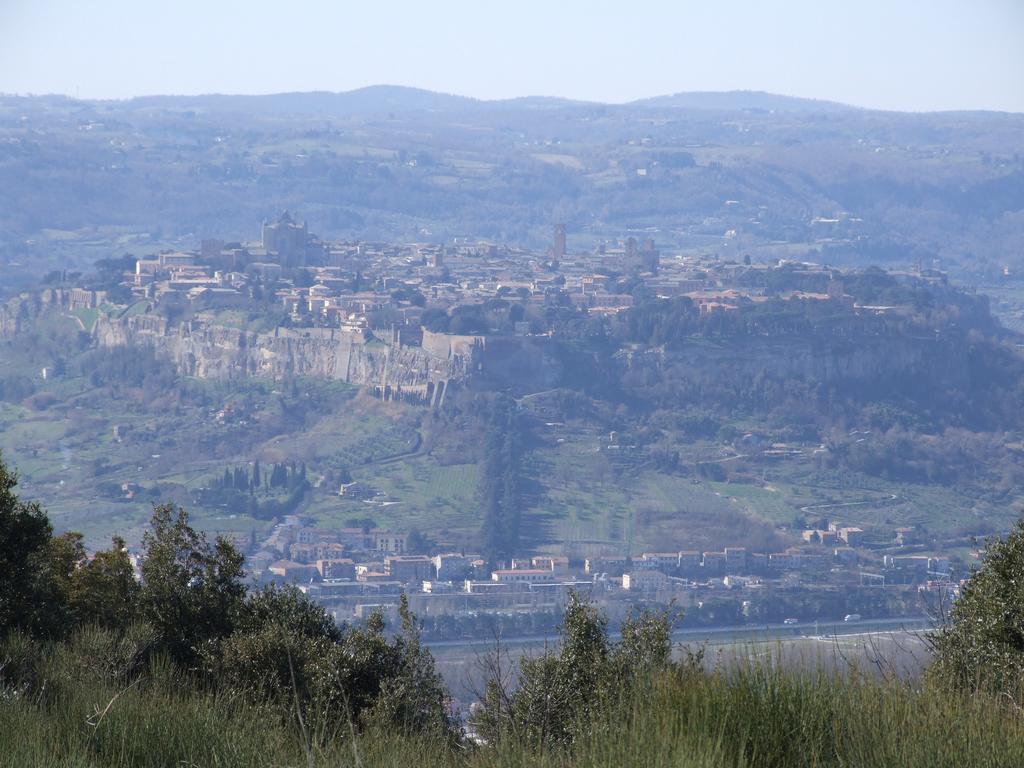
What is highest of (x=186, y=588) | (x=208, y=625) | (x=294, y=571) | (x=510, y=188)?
(x=510, y=188)

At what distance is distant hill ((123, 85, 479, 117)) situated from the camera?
152750 millimetres

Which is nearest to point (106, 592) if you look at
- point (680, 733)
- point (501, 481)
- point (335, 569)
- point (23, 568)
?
point (23, 568)

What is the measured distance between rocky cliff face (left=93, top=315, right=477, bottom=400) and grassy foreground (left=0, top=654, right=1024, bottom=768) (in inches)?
1673

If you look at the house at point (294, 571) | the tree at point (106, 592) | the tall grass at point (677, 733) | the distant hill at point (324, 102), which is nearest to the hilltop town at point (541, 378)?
the house at point (294, 571)

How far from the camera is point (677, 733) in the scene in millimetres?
3445

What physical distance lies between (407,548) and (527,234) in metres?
62.7

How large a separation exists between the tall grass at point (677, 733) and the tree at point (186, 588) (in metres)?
3.32

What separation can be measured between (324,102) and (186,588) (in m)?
163

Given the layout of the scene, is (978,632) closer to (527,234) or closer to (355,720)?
(355,720)

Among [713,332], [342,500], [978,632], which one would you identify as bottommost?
[342,500]

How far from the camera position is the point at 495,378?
49.7 meters

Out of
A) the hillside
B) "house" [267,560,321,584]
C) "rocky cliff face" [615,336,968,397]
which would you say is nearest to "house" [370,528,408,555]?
"house" [267,560,321,584]

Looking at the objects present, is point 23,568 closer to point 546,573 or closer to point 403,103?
point 546,573

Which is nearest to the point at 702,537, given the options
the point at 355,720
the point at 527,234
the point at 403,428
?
the point at 403,428
